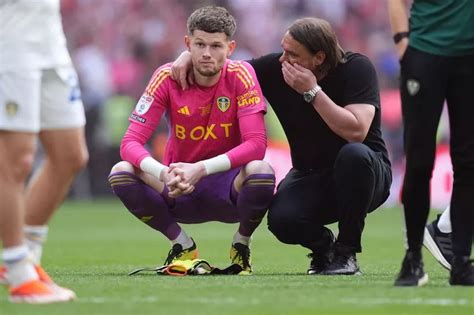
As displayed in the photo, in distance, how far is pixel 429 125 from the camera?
6.18 m

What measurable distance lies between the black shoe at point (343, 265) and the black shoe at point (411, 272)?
1066mm

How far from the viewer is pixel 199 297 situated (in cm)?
584

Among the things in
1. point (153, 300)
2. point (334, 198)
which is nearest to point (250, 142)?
point (334, 198)

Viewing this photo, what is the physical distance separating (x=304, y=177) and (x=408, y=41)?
1.80 meters

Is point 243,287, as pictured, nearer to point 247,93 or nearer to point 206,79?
point 247,93

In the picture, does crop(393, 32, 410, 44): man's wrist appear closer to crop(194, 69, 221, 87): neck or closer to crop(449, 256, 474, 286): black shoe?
crop(449, 256, 474, 286): black shoe

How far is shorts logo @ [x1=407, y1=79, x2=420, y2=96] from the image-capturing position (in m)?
6.16

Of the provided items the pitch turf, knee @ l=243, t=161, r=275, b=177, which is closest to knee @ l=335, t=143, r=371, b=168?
knee @ l=243, t=161, r=275, b=177

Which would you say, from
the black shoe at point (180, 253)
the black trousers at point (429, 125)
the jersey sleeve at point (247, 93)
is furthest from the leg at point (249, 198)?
the black trousers at point (429, 125)

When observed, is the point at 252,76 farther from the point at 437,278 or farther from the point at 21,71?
the point at 21,71

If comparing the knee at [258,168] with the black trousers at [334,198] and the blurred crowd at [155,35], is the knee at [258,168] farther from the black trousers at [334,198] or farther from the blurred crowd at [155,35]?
the blurred crowd at [155,35]

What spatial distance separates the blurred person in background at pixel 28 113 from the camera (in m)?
5.70

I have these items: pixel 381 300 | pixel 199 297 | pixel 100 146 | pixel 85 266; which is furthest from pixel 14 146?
pixel 100 146

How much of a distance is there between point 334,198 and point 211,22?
4.33ft
